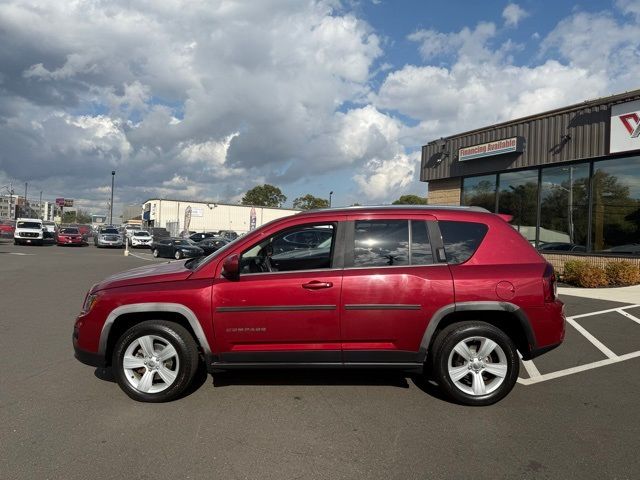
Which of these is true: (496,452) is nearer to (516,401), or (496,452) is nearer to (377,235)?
(516,401)

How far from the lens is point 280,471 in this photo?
9.90ft

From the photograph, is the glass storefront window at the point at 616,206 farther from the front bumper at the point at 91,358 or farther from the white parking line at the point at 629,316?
the front bumper at the point at 91,358

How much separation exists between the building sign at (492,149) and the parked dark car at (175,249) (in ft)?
43.0

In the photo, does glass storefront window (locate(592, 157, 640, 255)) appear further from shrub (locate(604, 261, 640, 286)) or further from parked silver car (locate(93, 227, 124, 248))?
parked silver car (locate(93, 227, 124, 248))

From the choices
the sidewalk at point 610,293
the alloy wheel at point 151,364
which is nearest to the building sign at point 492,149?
the sidewalk at point 610,293

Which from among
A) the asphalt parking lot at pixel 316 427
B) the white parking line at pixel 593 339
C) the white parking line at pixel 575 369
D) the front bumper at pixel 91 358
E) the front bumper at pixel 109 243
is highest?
the front bumper at pixel 109 243

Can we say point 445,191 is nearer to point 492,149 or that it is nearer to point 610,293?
point 492,149

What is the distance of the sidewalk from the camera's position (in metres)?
10.0

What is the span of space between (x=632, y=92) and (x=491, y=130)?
15.6 ft

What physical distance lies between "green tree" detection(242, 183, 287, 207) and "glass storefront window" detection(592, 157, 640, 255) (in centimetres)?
7787

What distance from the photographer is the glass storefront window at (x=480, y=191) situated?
16.7 metres

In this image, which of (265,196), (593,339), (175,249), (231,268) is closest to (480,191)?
(593,339)

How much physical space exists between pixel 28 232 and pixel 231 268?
1255 inches

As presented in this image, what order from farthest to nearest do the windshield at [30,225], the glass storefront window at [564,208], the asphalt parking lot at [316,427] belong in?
the windshield at [30,225]
the glass storefront window at [564,208]
the asphalt parking lot at [316,427]
